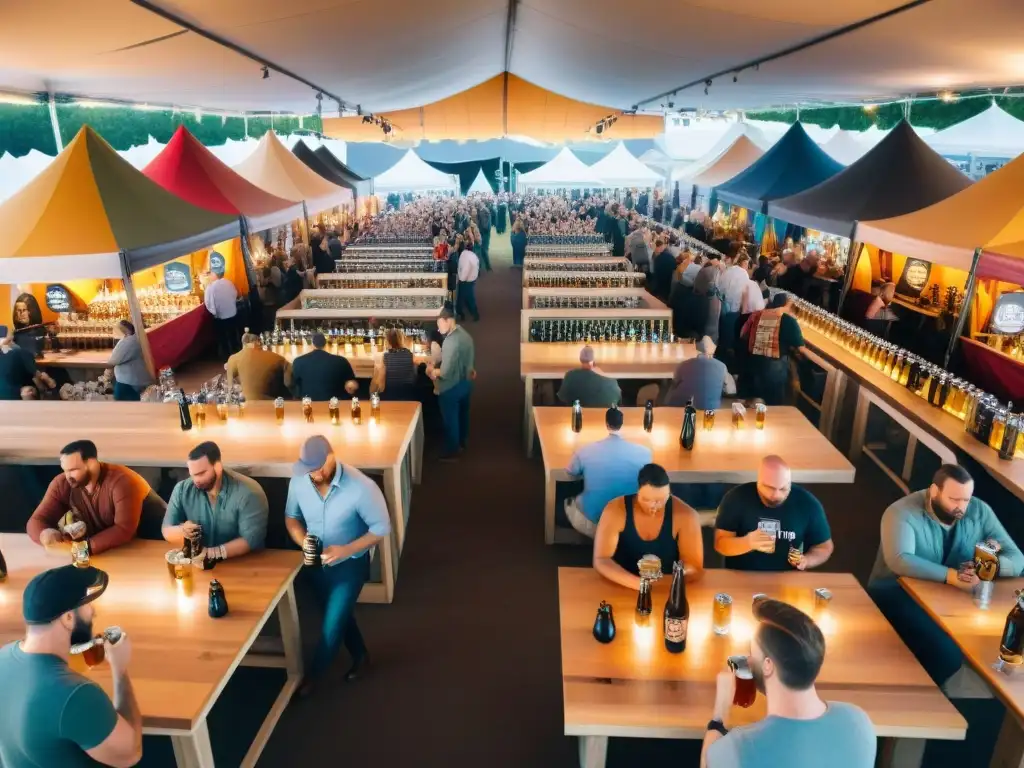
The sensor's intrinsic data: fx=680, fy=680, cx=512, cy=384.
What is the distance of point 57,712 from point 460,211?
1884 cm

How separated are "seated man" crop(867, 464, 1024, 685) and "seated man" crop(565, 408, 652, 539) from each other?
1298mm

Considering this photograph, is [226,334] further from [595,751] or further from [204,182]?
[595,751]

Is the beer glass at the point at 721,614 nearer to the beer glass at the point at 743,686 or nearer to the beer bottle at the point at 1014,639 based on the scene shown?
the beer glass at the point at 743,686

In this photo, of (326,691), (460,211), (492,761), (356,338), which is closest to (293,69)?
(356,338)

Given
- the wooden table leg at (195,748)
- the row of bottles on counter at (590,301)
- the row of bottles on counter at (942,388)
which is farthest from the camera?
the row of bottles on counter at (590,301)

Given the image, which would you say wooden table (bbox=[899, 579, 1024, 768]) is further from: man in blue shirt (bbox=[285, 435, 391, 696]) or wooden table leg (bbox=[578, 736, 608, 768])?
man in blue shirt (bbox=[285, 435, 391, 696])

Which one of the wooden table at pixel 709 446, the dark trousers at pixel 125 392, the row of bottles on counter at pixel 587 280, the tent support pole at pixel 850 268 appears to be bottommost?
the dark trousers at pixel 125 392

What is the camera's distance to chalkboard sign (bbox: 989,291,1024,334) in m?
6.02

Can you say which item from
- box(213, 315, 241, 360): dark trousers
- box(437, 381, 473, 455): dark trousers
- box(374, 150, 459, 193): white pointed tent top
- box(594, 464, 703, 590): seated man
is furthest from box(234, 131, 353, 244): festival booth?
box(594, 464, 703, 590): seated man

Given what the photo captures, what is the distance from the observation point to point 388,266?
1110 centimetres

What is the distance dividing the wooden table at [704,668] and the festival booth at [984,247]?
3.74 m

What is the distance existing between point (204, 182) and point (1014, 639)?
31.4ft

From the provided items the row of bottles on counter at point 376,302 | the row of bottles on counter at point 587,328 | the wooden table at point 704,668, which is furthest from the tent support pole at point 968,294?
the row of bottles on counter at point 376,302

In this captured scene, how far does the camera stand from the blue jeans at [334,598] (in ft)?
11.1
